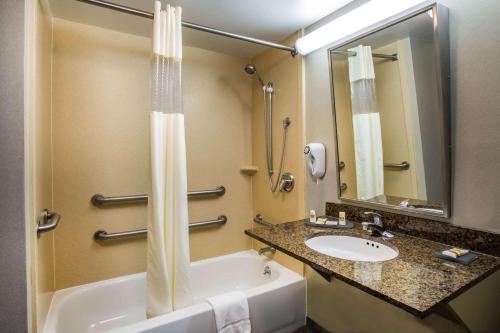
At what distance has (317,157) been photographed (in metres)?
1.67

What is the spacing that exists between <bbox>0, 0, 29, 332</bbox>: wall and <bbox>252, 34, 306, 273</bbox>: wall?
1479 mm

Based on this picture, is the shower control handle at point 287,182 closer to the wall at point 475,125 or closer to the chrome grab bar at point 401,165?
the chrome grab bar at point 401,165

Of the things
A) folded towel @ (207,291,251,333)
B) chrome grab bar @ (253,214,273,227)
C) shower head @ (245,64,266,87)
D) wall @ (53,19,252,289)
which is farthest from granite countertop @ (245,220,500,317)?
shower head @ (245,64,266,87)

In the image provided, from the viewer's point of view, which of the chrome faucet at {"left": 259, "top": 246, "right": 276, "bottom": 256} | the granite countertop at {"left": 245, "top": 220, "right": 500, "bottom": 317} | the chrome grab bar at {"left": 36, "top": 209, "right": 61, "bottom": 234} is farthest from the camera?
the chrome faucet at {"left": 259, "top": 246, "right": 276, "bottom": 256}

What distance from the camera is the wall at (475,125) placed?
38.2 inches

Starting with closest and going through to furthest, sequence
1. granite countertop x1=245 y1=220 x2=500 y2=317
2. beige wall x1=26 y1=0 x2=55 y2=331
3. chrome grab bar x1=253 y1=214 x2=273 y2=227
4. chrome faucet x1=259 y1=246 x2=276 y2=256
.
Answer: granite countertop x1=245 y1=220 x2=500 y2=317 → beige wall x1=26 y1=0 x2=55 y2=331 → chrome faucet x1=259 y1=246 x2=276 y2=256 → chrome grab bar x1=253 y1=214 x2=273 y2=227

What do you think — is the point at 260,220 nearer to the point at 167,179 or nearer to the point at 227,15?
the point at 167,179

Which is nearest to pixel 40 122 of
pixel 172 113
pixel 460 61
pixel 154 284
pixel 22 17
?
pixel 22 17

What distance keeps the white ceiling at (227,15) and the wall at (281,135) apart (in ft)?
0.66

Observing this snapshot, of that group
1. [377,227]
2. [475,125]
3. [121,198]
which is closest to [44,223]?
[121,198]

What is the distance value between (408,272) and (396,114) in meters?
0.76

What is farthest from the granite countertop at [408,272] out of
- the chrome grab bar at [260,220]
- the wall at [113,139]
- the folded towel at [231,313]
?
the wall at [113,139]

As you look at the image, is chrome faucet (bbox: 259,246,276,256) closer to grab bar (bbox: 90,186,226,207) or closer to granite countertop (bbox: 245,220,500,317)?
grab bar (bbox: 90,186,226,207)

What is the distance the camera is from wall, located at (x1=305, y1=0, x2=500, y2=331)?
97cm
